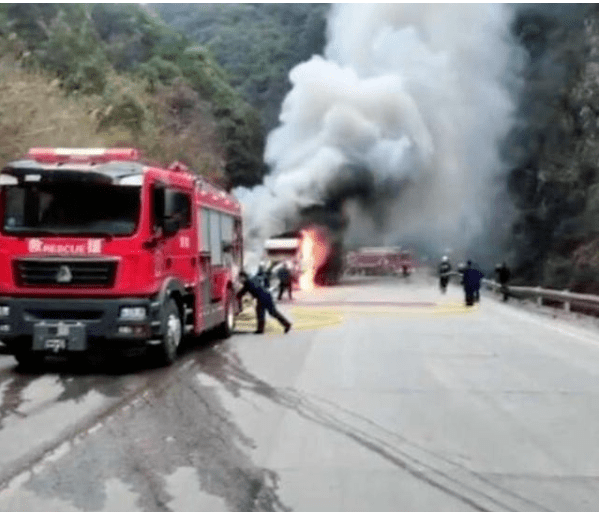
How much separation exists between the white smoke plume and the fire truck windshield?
27221 millimetres

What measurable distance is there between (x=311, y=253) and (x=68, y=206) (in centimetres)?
2852

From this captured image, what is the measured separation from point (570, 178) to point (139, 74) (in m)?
30.9

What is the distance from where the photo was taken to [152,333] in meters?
10.6

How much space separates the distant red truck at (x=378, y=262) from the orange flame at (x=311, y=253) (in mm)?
14230

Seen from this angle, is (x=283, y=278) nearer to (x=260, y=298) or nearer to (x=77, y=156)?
(x=260, y=298)

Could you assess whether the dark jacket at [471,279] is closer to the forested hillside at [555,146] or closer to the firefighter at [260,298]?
the firefighter at [260,298]

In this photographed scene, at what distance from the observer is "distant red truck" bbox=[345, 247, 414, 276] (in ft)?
180

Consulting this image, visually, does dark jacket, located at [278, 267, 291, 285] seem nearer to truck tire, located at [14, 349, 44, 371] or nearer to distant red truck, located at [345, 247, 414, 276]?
truck tire, located at [14, 349, 44, 371]

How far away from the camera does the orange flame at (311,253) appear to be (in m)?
37.7

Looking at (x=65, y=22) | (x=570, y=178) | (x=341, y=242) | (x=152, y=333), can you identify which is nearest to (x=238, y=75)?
(x=65, y=22)

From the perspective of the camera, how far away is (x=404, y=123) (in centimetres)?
4734

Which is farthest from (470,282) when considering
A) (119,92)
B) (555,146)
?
(555,146)

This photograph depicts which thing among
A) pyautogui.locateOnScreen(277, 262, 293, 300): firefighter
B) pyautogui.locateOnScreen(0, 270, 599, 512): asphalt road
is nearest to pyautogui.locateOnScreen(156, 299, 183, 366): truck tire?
pyautogui.locateOnScreen(0, 270, 599, 512): asphalt road

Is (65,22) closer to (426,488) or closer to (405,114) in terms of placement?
(405,114)
